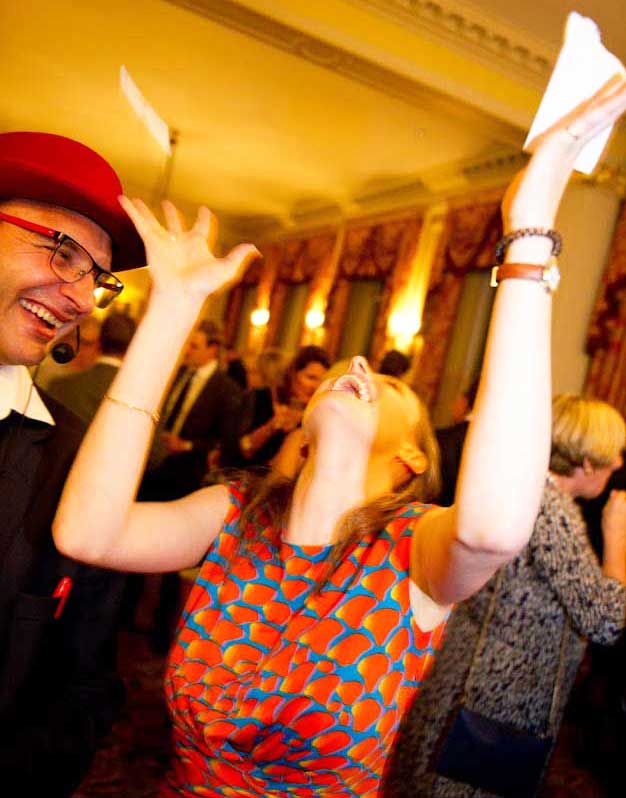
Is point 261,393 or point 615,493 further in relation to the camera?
point 261,393

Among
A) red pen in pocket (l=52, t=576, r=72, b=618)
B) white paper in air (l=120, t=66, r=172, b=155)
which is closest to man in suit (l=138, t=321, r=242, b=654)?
white paper in air (l=120, t=66, r=172, b=155)

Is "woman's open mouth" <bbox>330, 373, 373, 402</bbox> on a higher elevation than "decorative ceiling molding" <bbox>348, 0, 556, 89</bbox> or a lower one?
lower

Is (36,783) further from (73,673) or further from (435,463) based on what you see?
(435,463)

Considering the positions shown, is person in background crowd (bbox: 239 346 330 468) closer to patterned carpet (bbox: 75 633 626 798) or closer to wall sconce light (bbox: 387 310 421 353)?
patterned carpet (bbox: 75 633 626 798)

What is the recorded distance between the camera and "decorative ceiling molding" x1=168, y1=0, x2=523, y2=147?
15.7 ft

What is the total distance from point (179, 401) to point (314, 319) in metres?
5.89

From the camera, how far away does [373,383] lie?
57.7 inches

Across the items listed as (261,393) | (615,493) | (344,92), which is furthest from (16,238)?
(344,92)

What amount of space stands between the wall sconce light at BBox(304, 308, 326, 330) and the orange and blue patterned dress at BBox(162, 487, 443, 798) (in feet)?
29.7

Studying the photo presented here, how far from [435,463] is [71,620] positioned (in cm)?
81

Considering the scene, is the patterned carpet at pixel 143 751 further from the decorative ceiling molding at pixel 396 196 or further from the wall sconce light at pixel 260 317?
the wall sconce light at pixel 260 317

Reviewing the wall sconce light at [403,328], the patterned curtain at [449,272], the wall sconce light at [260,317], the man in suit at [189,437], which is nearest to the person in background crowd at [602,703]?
the man in suit at [189,437]

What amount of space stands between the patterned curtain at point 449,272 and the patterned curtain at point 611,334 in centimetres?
164

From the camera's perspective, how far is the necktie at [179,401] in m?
4.77
